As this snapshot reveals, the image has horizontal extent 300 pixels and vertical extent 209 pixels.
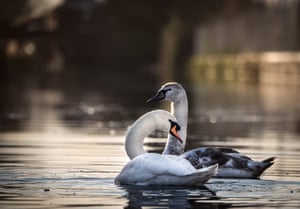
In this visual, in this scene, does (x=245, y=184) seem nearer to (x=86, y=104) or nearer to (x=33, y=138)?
(x=33, y=138)

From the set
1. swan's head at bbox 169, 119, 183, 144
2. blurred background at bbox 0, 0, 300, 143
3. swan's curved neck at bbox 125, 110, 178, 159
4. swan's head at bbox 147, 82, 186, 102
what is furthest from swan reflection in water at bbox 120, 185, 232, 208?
blurred background at bbox 0, 0, 300, 143

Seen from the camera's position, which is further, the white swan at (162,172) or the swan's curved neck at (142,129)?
the swan's curved neck at (142,129)

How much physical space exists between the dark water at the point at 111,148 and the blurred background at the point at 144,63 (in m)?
0.07

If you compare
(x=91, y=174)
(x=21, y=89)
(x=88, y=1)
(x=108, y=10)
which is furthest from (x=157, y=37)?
(x=91, y=174)

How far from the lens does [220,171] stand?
1237 centimetres

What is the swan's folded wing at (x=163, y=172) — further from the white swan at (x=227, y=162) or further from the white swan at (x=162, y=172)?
the white swan at (x=227, y=162)

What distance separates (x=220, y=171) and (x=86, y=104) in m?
16.6

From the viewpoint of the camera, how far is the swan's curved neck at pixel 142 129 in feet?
40.8

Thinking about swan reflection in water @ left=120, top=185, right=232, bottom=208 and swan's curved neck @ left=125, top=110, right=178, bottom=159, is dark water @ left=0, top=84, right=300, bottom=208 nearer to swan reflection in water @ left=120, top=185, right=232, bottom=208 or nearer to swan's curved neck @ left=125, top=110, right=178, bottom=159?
swan reflection in water @ left=120, top=185, right=232, bottom=208

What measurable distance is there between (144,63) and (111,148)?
70.1 m

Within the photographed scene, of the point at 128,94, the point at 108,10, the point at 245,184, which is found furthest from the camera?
the point at 108,10

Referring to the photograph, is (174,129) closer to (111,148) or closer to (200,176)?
(200,176)

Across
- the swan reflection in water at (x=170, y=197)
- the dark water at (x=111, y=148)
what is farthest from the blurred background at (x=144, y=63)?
the swan reflection in water at (x=170, y=197)

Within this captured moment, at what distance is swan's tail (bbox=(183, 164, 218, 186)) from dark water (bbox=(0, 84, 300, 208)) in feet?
0.36
